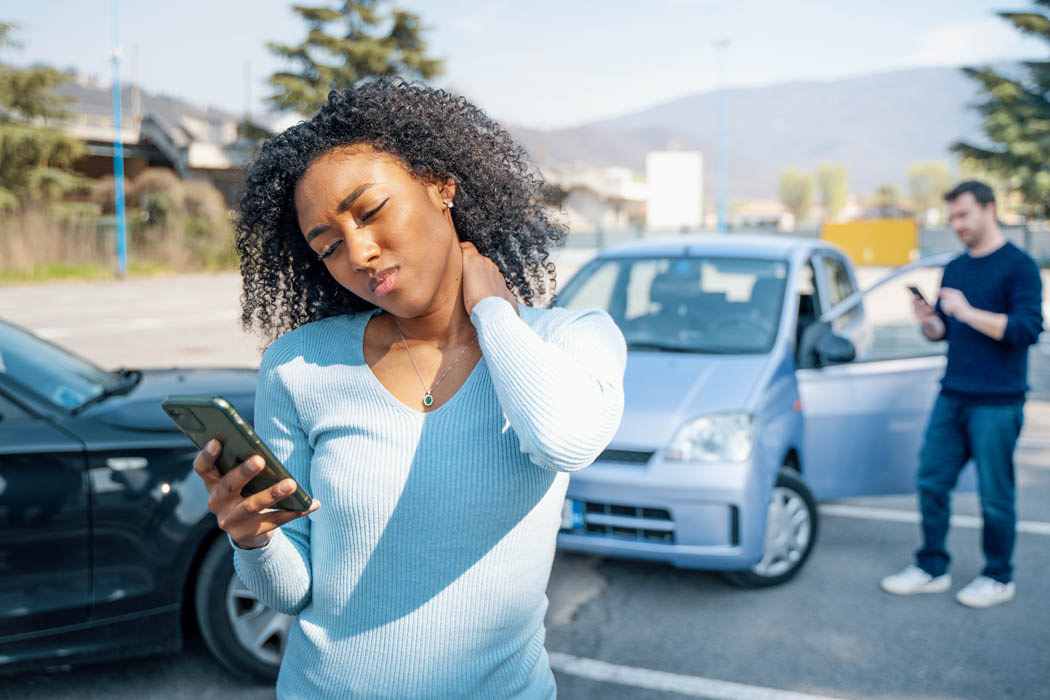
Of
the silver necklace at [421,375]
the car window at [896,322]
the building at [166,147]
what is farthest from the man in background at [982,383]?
the building at [166,147]

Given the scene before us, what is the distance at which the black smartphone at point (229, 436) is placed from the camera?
124 cm

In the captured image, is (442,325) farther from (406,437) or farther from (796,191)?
(796,191)

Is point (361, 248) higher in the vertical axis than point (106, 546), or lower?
higher

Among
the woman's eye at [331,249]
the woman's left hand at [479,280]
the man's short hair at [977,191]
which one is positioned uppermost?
the man's short hair at [977,191]

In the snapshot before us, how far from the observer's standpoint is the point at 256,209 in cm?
167

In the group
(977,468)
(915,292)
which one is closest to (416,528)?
(915,292)

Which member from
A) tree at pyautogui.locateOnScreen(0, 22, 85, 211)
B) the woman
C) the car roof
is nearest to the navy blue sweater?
the car roof

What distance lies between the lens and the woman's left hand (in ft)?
4.91

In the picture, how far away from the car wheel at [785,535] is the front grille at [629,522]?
47cm

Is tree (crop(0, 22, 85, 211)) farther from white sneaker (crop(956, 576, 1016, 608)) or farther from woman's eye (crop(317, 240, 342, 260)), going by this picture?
woman's eye (crop(317, 240, 342, 260))

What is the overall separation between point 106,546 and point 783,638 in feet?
8.62

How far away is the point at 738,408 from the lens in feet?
13.8

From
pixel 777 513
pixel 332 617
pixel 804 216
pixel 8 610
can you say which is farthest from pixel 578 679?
pixel 804 216

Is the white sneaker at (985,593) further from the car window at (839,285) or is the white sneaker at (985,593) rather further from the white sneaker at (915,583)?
the car window at (839,285)
